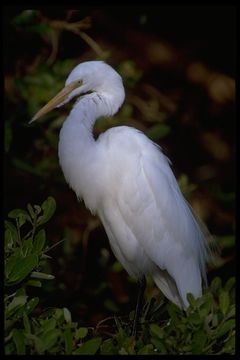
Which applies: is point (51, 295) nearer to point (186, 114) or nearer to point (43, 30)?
point (43, 30)

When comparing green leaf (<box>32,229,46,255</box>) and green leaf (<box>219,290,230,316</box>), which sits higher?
green leaf (<box>219,290,230,316</box>)

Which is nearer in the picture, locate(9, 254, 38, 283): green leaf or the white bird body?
locate(9, 254, 38, 283): green leaf

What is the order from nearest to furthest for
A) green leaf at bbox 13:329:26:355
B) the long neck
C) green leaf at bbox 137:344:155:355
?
green leaf at bbox 13:329:26:355
green leaf at bbox 137:344:155:355
the long neck

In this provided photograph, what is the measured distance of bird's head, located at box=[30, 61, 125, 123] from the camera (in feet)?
9.13

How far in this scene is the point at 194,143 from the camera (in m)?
4.86

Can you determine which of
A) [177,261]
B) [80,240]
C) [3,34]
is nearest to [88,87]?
[177,261]

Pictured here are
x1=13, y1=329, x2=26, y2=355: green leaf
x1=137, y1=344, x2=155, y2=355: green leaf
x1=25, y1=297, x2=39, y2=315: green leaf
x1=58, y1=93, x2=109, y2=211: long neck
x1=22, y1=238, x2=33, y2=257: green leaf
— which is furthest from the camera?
x1=58, y1=93, x2=109, y2=211: long neck

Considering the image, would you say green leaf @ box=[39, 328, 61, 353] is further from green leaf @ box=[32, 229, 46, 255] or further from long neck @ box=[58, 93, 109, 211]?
long neck @ box=[58, 93, 109, 211]

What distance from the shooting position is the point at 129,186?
276 cm

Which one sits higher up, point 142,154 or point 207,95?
point 142,154

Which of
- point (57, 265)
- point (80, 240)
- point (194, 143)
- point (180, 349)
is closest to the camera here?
point (180, 349)

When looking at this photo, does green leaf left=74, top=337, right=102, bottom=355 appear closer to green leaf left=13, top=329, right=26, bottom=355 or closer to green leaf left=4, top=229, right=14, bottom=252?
green leaf left=13, top=329, right=26, bottom=355

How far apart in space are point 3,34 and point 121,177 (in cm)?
106

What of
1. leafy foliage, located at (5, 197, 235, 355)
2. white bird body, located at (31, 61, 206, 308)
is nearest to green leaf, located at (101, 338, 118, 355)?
→ leafy foliage, located at (5, 197, 235, 355)
